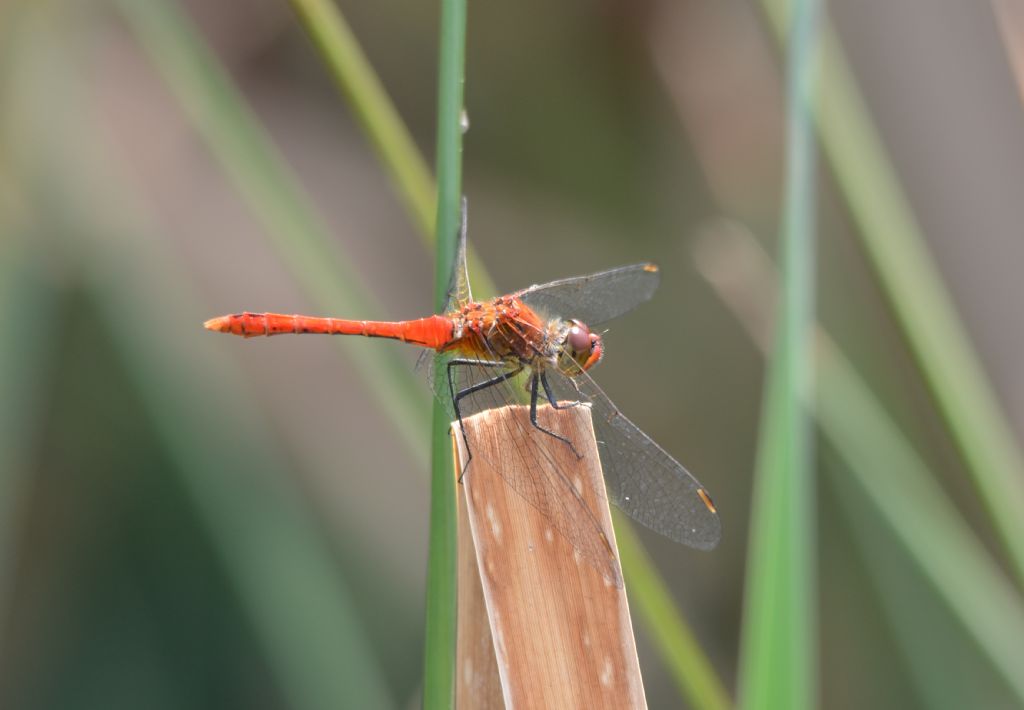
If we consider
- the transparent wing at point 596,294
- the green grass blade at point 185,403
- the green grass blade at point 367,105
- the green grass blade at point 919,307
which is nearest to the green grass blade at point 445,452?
the green grass blade at point 367,105

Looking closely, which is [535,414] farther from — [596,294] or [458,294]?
[596,294]

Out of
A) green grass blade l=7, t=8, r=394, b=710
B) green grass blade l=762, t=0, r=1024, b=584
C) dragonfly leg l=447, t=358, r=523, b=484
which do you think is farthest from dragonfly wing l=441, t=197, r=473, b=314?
green grass blade l=7, t=8, r=394, b=710

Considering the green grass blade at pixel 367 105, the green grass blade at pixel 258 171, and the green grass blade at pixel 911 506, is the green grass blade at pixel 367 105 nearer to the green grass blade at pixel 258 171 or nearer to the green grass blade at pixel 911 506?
the green grass blade at pixel 258 171

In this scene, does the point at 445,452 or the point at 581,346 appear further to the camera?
the point at 581,346

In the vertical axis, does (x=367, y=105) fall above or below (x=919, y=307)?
above

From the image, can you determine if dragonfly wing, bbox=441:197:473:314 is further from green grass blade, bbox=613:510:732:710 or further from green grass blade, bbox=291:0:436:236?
green grass blade, bbox=613:510:732:710

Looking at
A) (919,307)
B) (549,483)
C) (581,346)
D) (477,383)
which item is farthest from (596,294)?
(549,483)
